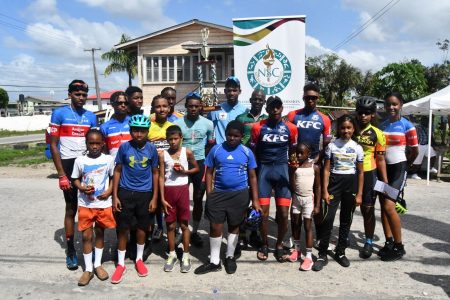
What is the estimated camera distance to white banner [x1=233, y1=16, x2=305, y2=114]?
26.3 ft

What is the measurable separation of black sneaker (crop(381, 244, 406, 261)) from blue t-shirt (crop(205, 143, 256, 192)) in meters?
1.93

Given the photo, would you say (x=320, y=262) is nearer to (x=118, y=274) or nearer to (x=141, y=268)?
(x=141, y=268)

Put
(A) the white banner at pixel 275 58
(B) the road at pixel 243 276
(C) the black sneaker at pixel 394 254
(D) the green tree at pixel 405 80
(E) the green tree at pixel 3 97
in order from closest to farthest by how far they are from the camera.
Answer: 1. (B) the road at pixel 243 276
2. (C) the black sneaker at pixel 394 254
3. (A) the white banner at pixel 275 58
4. (D) the green tree at pixel 405 80
5. (E) the green tree at pixel 3 97

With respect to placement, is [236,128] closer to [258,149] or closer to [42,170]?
[258,149]

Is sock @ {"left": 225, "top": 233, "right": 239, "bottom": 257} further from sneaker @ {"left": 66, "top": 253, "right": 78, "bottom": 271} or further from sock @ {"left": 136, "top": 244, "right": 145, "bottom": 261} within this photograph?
sneaker @ {"left": 66, "top": 253, "right": 78, "bottom": 271}

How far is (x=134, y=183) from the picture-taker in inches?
166

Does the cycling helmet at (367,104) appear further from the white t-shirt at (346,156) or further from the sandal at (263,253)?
the sandal at (263,253)

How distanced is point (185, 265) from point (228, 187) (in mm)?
1010

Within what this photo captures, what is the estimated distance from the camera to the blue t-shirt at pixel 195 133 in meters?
5.00

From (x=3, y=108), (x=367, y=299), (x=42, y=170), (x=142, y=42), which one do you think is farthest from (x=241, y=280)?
(x=3, y=108)

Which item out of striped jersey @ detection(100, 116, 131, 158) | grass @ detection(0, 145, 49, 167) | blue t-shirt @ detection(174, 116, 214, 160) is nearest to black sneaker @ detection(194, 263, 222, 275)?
blue t-shirt @ detection(174, 116, 214, 160)

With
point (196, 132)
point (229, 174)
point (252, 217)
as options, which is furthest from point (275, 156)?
point (196, 132)

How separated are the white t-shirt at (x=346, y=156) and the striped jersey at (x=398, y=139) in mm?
562

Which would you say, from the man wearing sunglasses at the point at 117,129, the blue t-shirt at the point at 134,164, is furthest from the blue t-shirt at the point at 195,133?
the blue t-shirt at the point at 134,164
